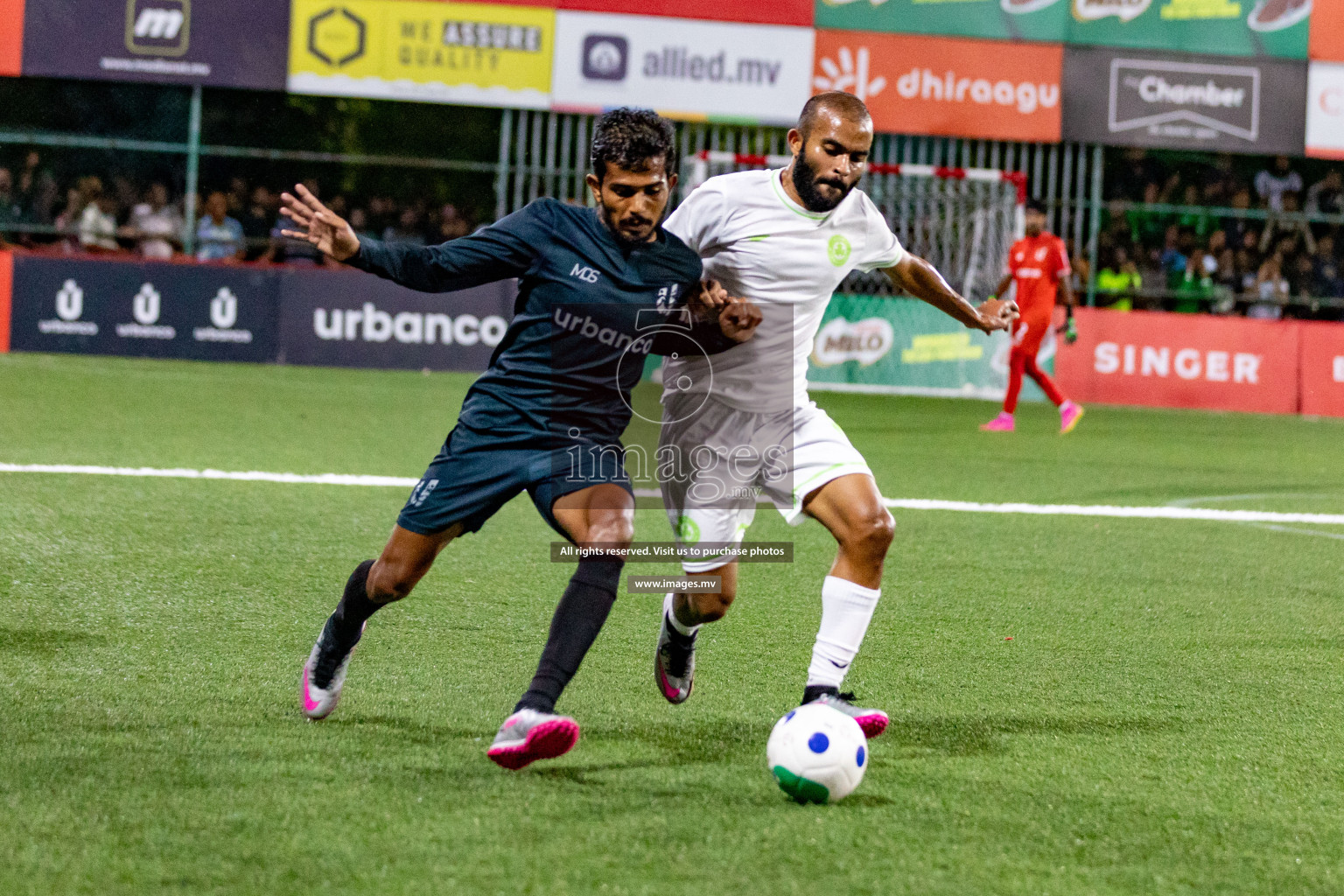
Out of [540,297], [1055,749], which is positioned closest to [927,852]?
[1055,749]

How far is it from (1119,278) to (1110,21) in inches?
126

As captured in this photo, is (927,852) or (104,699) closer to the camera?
(927,852)

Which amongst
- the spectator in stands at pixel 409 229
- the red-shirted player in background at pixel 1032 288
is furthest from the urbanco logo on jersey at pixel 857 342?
the spectator in stands at pixel 409 229

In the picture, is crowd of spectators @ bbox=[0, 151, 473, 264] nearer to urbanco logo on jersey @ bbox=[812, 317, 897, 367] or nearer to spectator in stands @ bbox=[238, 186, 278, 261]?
spectator in stands @ bbox=[238, 186, 278, 261]

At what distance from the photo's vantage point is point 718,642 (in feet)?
19.2

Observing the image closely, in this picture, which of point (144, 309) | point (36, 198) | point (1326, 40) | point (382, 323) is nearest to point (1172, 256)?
point (1326, 40)

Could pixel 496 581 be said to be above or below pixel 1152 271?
below

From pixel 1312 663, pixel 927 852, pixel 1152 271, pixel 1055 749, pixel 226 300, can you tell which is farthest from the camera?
pixel 1152 271

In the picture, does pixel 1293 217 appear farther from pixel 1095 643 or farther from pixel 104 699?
pixel 104 699

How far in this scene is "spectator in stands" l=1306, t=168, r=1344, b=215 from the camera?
68.0ft

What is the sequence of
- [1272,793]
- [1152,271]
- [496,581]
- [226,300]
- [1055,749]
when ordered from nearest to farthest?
[1272,793]
[1055,749]
[496,581]
[226,300]
[1152,271]

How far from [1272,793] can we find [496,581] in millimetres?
3646

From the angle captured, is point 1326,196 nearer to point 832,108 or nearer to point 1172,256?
point 1172,256

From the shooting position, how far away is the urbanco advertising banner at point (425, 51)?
60.0ft
